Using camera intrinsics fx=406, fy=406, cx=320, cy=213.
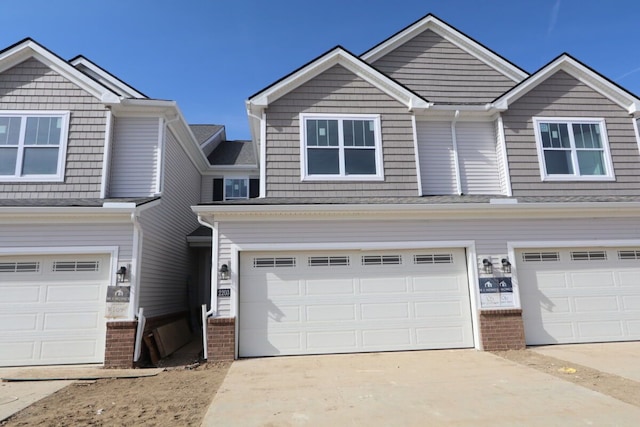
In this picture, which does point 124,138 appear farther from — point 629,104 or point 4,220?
point 629,104

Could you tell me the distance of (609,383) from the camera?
5.83m

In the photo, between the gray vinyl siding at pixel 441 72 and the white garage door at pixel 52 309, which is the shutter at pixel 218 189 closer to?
the white garage door at pixel 52 309

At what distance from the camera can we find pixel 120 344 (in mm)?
7922

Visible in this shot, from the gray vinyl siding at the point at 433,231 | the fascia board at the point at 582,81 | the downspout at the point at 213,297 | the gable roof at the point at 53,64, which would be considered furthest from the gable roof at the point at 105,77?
the fascia board at the point at 582,81

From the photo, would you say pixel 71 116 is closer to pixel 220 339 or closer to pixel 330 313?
pixel 220 339

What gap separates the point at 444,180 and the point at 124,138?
8.08 m

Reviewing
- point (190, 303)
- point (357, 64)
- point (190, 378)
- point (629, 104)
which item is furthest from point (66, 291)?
point (629, 104)

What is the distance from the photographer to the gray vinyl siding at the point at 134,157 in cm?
976

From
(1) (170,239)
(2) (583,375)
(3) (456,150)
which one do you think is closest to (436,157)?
(3) (456,150)

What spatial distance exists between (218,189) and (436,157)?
8.52 meters

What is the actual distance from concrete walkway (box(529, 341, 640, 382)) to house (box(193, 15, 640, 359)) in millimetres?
316

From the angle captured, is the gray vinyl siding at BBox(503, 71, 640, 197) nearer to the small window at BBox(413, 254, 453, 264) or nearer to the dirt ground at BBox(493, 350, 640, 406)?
the small window at BBox(413, 254, 453, 264)

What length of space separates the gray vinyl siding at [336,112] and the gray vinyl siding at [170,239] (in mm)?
2899

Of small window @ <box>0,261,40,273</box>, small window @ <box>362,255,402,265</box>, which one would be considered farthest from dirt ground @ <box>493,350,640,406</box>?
small window @ <box>0,261,40,273</box>
